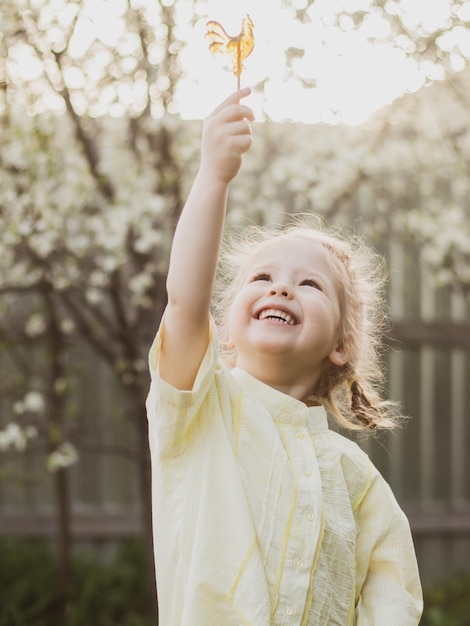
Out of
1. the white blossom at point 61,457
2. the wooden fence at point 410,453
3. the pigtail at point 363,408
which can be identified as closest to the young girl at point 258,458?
the pigtail at point 363,408

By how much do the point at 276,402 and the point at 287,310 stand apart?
17cm

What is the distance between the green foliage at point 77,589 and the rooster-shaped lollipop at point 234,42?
11.4 ft

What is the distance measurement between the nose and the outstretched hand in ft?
0.92

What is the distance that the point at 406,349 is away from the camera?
18.5 ft

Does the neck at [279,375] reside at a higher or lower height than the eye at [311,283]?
lower

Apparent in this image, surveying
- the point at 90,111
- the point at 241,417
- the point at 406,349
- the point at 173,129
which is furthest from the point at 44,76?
the point at 406,349

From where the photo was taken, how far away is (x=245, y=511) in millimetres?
1510

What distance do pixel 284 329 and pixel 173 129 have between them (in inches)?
98.7

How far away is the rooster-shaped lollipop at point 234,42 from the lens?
1.47 metres

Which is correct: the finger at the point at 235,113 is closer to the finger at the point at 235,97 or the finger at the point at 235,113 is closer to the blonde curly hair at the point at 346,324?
the finger at the point at 235,97

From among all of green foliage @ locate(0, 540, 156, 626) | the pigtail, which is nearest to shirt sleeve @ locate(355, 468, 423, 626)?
the pigtail

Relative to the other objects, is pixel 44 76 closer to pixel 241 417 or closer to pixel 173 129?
pixel 173 129

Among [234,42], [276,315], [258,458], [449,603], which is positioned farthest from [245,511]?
[449,603]

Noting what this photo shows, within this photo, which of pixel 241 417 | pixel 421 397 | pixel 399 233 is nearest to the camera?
pixel 241 417
